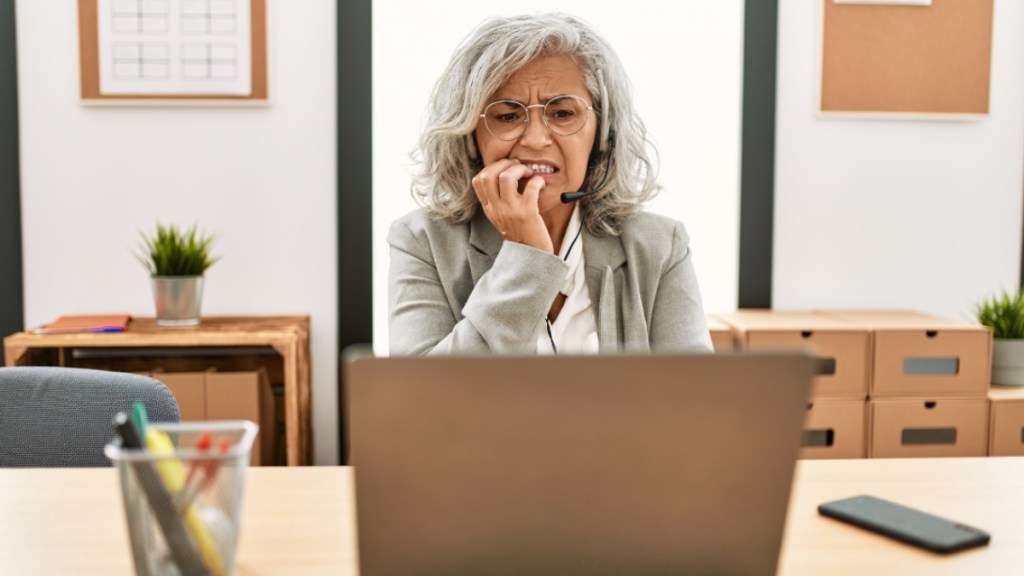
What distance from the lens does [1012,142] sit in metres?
3.09

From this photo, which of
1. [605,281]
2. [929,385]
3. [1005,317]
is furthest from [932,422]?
[605,281]

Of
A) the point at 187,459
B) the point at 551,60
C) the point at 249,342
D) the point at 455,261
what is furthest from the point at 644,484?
the point at 249,342

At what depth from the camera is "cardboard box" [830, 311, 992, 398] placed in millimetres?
2641

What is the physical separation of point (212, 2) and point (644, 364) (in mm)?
2583

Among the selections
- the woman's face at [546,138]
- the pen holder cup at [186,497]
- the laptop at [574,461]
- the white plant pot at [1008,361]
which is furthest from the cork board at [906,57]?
the pen holder cup at [186,497]

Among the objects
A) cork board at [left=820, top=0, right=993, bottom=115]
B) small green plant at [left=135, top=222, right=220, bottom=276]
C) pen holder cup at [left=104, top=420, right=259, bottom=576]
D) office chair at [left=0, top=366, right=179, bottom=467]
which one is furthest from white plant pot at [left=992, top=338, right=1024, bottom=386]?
pen holder cup at [left=104, top=420, right=259, bottom=576]

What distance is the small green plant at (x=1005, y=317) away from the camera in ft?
9.25

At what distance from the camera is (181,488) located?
66cm

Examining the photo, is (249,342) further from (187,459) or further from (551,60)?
(187,459)

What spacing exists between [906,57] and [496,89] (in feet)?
6.39

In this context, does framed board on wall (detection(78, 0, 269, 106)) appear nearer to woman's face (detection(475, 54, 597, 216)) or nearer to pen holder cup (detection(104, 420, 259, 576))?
woman's face (detection(475, 54, 597, 216))

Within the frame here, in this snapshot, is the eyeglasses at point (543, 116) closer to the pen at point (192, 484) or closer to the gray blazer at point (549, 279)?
the gray blazer at point (549, 279)

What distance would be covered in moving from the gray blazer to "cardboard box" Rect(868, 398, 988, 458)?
1.27 metres

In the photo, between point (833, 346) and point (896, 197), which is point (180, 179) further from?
point (896, 197)
